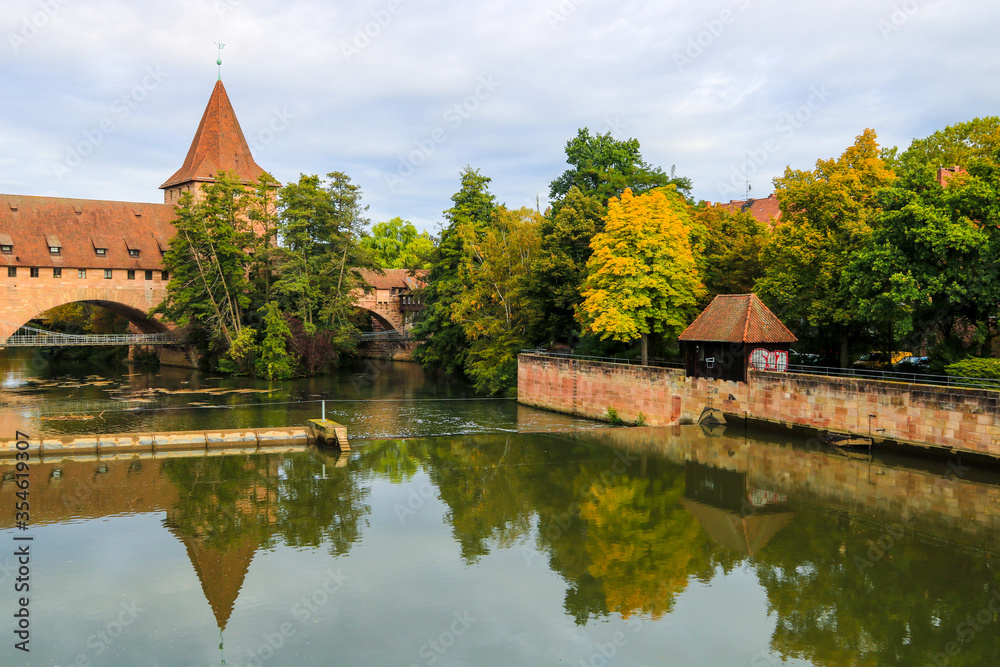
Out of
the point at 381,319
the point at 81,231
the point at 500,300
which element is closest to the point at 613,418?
the point at 500,300

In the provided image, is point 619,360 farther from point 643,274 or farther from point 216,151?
point 216,151

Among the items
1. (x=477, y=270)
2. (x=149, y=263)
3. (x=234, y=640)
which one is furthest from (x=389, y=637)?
(x=149, y=263)

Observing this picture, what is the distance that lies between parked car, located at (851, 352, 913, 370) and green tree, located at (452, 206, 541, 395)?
14.7 m

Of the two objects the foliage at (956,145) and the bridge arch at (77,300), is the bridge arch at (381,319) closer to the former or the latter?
the bridge arch at (77,300)

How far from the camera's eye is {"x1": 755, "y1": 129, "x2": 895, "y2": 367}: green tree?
80.3 feet

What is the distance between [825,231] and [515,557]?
57.2 ft

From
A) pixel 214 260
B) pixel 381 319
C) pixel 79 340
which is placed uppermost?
pixel 214 260

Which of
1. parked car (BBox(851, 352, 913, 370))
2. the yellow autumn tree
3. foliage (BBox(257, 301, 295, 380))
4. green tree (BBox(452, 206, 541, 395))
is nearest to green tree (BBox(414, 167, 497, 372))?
green tree (BBox(452, 206, 541, 395))

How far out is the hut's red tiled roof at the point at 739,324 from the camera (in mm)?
24434

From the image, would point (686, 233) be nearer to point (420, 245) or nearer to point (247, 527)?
point (247, 527)

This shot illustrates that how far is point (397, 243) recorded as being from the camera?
87.5 m

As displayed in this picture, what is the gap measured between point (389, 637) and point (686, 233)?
2140cm

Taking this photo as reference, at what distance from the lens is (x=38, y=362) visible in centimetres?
6141

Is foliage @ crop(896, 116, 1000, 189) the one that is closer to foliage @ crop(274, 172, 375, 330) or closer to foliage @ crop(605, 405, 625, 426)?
foliage @ crop(605, 405, 625, 426)
